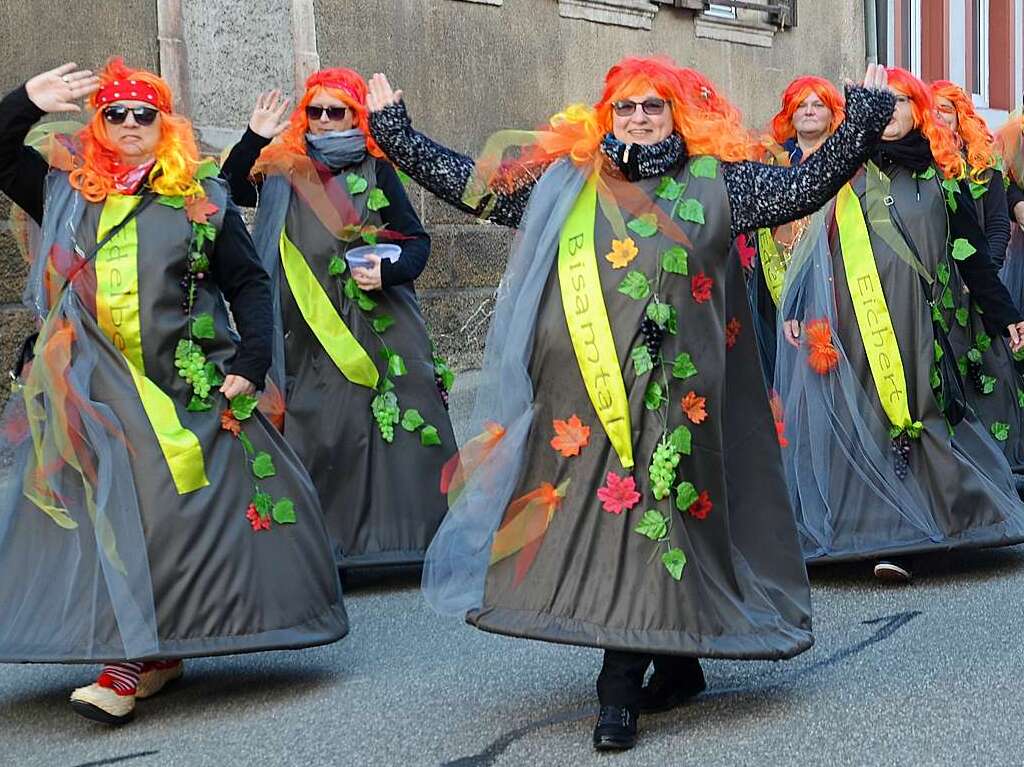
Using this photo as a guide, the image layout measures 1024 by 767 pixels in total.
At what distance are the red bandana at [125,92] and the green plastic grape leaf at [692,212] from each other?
169 cm

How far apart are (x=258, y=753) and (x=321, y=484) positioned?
2376 millimetres

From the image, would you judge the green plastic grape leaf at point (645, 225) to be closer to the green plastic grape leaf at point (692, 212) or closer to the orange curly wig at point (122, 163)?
the green plastic grape leaf at point (692, 212)

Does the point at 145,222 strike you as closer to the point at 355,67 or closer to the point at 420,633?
the point at 420,633

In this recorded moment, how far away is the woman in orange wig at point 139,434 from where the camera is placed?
17.3 feet

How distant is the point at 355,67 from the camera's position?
40.2ft

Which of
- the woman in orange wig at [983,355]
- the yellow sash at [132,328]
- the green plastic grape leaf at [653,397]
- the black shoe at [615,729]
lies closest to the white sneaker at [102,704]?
the yellow sash at [132,328]

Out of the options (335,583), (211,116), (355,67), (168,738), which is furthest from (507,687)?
(355,67)

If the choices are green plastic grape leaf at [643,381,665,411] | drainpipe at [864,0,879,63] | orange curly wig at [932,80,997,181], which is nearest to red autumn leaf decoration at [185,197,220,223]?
green plastic grape leaf at [643,381,665,411]

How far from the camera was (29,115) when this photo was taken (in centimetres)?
555

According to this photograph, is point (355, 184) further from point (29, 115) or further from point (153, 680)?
point (153, 680)

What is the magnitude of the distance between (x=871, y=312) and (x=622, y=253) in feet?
7.84

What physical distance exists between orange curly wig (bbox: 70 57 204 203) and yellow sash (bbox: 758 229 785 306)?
3.07 metres

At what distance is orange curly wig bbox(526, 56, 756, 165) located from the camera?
519 cm

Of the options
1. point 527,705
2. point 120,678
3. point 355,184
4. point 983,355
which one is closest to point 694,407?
point 527,705
